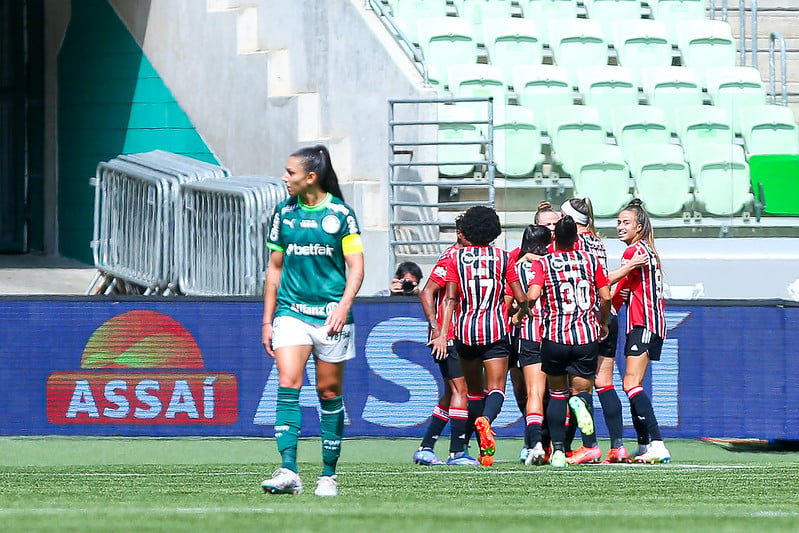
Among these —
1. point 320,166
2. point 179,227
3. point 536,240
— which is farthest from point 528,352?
point 179,227

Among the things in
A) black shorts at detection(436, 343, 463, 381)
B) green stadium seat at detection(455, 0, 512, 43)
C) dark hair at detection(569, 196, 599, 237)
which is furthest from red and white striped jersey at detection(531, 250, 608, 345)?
green stadium seat at detection(455, 0, 512, 43)

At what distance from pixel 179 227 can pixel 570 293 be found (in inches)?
299

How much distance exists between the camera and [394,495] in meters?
7.14

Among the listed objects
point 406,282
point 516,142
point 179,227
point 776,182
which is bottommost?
point 406,282

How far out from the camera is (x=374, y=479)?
27.0ft

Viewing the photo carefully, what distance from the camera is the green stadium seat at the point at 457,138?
49.3 feet

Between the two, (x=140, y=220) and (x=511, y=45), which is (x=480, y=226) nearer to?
(x=140, y=220)

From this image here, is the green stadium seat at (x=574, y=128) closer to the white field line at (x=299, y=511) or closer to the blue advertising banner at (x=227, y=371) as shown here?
the blue advertising banner at (x=227, y=371)

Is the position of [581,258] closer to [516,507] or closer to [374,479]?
[374,479]

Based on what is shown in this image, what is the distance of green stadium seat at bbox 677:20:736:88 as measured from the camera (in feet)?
57.4

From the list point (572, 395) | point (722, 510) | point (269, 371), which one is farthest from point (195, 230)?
point (722, 510)

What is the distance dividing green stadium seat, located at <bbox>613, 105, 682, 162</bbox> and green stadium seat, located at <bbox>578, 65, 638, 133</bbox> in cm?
11

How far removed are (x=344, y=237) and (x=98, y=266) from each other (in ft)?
33.7

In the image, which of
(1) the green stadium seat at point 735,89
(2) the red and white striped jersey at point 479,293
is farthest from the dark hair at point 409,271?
(1) the green stadium seat at point 735,89
